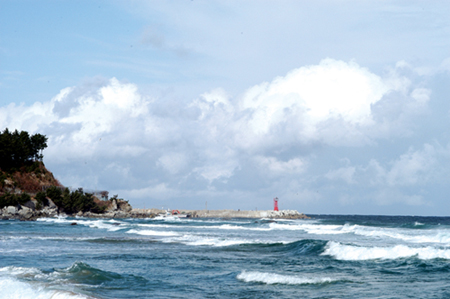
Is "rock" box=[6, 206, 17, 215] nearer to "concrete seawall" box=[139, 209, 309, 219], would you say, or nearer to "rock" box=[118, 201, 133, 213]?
"rock" box=[118, 201, 133, 213]

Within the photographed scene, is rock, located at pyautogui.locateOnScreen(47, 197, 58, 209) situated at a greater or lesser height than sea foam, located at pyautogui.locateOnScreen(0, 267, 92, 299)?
greater

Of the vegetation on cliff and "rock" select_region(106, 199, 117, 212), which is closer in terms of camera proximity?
the vegetation on cliff

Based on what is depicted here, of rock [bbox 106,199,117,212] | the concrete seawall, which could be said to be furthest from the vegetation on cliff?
the concrete seawall

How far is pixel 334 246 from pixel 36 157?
76895mm

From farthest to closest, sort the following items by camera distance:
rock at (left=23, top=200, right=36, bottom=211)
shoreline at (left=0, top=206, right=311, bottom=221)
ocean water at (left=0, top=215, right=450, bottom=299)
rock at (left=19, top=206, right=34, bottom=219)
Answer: rock at (left=23, top=200, right=36, bottom=211), rock at (left=19, top=206, right=34, bottom=219), shoreline at (left=0, top=206, right=311, bottom=221), ocean water at (left=0, top=215, right=450, bottom=299)

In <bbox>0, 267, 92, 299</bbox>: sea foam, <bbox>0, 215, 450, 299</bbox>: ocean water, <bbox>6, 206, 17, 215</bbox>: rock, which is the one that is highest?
<bbox>6, 206, 17, 215</bbox>: rock

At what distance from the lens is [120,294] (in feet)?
45.6

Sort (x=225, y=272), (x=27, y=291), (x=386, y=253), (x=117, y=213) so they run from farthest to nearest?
(x=117, y=213) < (x=386, y=253) < (x=225, y=272) < (x=27, y=291)

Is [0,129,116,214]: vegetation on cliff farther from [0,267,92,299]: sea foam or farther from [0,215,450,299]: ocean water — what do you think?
[0,267,92,299]: sea foam

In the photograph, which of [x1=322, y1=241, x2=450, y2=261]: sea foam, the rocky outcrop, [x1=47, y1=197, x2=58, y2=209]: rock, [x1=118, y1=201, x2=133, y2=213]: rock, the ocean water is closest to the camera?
the ocean water

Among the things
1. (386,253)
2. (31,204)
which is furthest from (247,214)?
(386,253)

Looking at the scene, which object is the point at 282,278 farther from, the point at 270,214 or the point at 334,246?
the point at 270,214

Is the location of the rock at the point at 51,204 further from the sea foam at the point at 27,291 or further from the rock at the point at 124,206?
the sea foam at the point at 27,291

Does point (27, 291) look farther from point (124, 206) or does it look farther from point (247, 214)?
point (247, 214)
